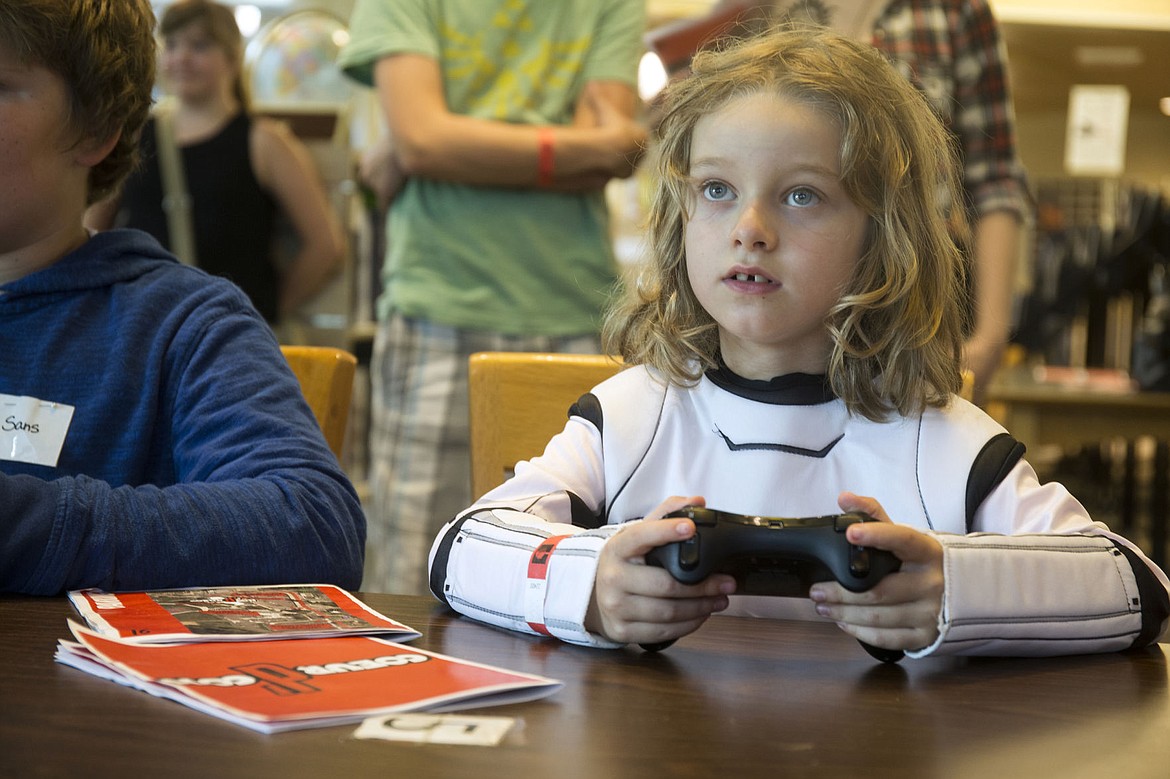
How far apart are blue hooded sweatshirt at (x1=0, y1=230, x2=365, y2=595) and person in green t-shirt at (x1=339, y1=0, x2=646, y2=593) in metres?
0.60

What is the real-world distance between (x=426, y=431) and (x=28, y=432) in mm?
767

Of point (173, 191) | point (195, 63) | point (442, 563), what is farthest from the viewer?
point (195, 63)

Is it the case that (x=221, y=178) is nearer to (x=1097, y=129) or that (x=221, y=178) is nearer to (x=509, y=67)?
(x=509, y=67)

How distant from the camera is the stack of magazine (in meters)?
0.63

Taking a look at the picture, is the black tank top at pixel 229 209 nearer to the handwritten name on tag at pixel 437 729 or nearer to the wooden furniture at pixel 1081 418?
the handwritten name on tag at pixel 437 729

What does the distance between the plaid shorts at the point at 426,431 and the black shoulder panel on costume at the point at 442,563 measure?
828mm

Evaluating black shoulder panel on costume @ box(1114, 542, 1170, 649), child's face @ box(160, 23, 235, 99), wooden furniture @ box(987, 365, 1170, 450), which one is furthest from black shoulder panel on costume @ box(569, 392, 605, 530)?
wooden furniture @ box(987, 365, 1170, 450)

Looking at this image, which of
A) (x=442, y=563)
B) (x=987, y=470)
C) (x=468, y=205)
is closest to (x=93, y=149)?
(x=442, y=563)

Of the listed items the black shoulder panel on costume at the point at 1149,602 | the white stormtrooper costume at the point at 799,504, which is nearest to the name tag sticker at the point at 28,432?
the white stormtrooper costume at the point at 799,504

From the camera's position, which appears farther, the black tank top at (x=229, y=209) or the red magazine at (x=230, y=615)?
the black tank top at (x=229, y=209)

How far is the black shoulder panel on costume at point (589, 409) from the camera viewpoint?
1187 millimetres

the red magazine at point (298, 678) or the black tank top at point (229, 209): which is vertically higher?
the black tank top at point (229, 209)

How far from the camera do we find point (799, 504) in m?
1.12

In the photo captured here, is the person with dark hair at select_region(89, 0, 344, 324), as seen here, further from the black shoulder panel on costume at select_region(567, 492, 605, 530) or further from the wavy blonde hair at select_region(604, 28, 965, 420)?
the black shoulder panel on costume at select_region(567, 492, 605, 530)
